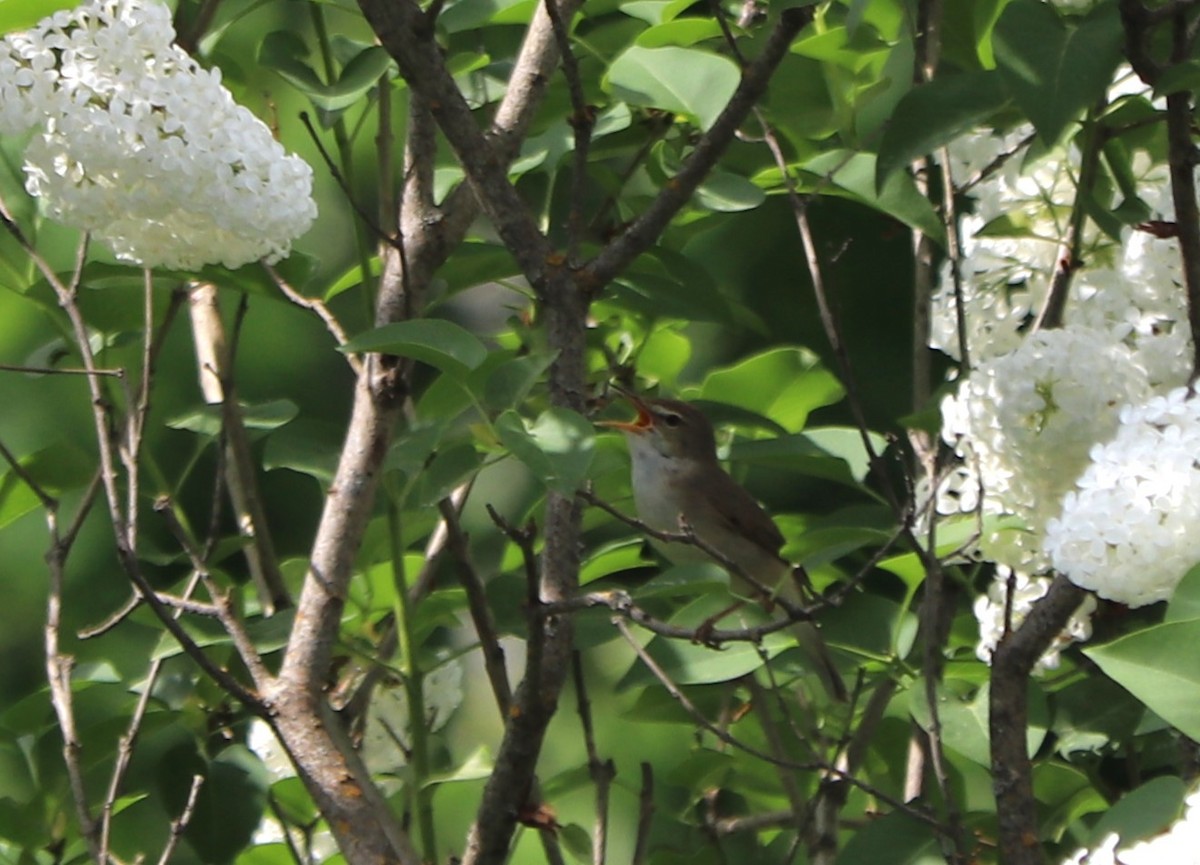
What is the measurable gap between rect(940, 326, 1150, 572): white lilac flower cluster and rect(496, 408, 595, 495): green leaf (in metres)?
0.51

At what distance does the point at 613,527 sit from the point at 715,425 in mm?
763

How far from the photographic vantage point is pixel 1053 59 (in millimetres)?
1441

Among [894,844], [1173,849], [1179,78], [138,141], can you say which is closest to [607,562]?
[894,844]

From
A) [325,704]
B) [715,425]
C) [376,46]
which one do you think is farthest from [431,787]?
[376,46]

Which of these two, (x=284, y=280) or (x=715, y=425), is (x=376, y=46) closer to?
(x=284, y=280)

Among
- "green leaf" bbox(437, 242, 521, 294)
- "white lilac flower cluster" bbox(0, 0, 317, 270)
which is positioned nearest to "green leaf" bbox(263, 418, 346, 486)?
"green leaf" bbox(437, 242, 521, 294)

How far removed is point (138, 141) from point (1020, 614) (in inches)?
43.9

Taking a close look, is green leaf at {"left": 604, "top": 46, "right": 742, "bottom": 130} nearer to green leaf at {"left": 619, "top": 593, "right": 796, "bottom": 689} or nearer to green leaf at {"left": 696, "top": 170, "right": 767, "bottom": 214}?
green leaf at {"left": 696, "top": 170, "right": 767, "bottom": 214}

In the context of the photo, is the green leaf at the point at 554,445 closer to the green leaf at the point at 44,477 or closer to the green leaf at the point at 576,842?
the green leaf at the point at 576,842

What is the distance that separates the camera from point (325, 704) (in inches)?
69.3

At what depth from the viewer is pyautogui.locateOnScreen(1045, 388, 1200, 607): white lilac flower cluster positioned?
4.24 feet

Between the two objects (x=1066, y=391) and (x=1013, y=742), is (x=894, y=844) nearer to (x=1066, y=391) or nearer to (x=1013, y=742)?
(x=1013, y=742)

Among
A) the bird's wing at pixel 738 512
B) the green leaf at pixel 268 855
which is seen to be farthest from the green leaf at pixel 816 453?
the bird's wing at pixel 738 512

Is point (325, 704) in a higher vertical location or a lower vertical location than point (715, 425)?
lower
